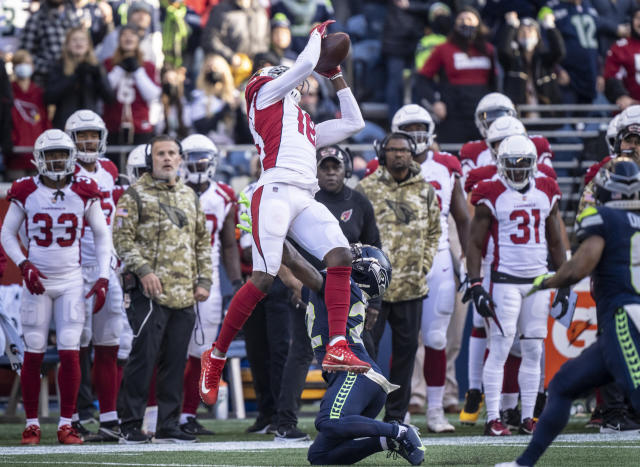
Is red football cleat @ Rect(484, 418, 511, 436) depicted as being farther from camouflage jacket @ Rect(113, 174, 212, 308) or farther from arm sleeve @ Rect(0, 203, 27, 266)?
arm sleeve @ Rect(0, 203, 27, 266)

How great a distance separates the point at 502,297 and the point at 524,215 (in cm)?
60

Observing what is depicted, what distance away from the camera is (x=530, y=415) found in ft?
27.8

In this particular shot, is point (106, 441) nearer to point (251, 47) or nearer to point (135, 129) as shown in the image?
point (135, 129)

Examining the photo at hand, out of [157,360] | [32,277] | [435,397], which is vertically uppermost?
[32,277]

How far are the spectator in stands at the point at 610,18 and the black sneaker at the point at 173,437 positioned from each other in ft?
30.3

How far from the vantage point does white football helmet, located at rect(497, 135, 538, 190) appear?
338 inches

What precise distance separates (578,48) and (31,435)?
910 cm

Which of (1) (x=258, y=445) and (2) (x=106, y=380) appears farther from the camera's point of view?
(2) (x=106, y=380)

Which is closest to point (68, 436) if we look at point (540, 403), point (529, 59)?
point (540, 403)

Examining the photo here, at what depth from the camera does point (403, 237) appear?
29.0 ft

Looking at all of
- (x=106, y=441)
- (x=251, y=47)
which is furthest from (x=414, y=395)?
(x=251, y=47)

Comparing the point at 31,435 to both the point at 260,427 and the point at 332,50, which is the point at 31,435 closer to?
the point at 260,427

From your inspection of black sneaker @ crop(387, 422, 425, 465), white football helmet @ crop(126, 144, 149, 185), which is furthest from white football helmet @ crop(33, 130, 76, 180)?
black sneaker @ crop(387, 422, 425, 465)

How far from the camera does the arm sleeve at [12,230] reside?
27.3ft
